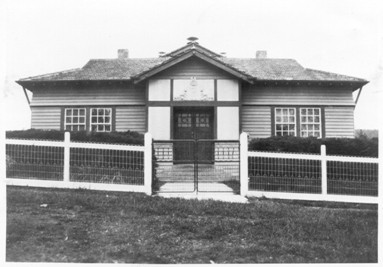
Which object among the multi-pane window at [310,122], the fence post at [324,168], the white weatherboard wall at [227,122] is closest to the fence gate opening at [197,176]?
the fence post at [324,168]

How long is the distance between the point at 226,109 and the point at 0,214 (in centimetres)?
1005

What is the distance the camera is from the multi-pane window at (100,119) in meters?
15.3

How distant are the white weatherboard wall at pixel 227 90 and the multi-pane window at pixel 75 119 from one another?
6.43 metres

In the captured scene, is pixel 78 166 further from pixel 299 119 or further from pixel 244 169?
pixel 299 119

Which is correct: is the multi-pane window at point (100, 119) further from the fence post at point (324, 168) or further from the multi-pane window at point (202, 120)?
the fence post at point (324, 168)

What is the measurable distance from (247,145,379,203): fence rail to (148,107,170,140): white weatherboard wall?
5604mm

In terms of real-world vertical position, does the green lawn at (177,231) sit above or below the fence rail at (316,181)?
below

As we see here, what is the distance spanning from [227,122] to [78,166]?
23.6 ft

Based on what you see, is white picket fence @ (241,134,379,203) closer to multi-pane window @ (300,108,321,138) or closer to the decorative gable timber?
the decorative gable timber

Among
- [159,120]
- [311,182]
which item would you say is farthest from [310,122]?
[311,182]

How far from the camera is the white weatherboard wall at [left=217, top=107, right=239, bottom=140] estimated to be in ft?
46.2

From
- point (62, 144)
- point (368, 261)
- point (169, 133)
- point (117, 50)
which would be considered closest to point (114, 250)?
point (368, 261)

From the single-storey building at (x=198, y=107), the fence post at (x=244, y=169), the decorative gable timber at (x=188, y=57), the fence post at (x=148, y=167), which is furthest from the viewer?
the single-storey building at (x=198, y=107)

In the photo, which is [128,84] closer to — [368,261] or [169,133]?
[169,133]
